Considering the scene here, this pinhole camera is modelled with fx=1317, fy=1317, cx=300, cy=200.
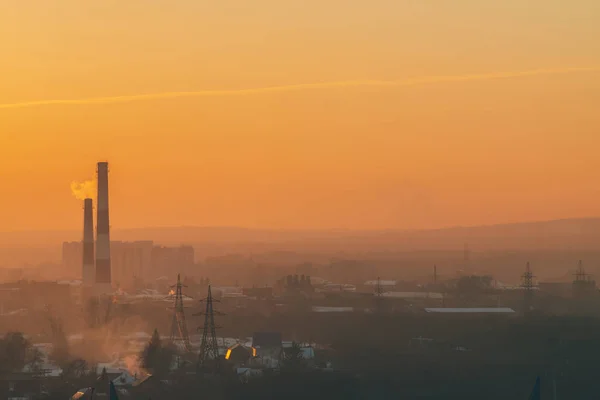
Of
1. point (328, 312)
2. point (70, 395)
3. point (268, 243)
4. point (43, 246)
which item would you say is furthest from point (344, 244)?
point (70, 395)

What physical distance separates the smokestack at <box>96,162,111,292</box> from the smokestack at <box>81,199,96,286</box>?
4.31 ft

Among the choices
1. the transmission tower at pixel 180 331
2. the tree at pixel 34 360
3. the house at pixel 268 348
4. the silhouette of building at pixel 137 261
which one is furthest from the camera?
the silhouette of building at pixel 137 261

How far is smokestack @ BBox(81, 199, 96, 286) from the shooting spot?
2251 inches

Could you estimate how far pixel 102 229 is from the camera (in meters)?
54.6

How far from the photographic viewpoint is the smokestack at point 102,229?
54.4 metres

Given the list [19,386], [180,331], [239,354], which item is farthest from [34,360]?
[180,331]

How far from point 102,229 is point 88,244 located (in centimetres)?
308

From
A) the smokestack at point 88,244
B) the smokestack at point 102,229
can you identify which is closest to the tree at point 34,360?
the smokestack at point 102,229

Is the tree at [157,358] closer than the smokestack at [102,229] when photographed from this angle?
Yes

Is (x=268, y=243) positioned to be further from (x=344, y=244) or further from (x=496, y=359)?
(x=496, y=359)

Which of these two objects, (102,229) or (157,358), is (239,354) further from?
→ (102,229)

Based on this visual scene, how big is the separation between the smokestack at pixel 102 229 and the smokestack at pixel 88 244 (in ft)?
4.31

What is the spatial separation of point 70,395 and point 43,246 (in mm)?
116278

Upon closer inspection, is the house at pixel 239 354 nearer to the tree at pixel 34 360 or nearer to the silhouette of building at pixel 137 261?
the tree at pixel 34 360
